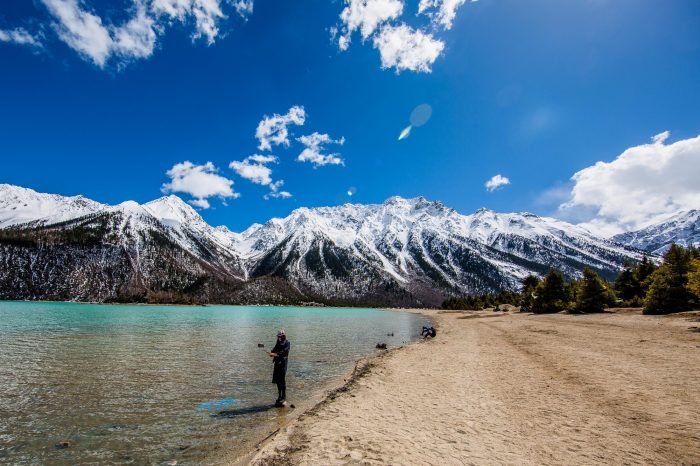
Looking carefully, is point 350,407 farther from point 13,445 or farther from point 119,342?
point 119,342

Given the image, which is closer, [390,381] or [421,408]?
[421,408]

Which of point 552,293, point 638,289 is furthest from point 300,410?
point 638,289

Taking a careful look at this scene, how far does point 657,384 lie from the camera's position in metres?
17.0

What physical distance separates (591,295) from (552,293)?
57.6 ft

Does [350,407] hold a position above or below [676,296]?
below

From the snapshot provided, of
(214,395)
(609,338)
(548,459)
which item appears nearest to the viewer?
(548,459)

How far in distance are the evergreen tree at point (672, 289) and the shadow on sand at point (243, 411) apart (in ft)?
195

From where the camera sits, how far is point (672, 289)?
170 feet

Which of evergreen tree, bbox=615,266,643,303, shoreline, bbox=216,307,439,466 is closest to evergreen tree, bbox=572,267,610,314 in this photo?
evergreen tree, bbox=615,266,643,303

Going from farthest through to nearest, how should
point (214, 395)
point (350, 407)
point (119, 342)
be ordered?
point (119, 342) < point (214, 395) < point (350, 407)

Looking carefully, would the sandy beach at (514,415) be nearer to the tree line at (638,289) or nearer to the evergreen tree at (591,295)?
the tree line at (638,289)

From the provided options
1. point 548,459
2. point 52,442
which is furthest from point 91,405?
point 548,459

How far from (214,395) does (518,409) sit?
48.9ft

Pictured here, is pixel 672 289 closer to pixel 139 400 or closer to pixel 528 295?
pixel 528 295
